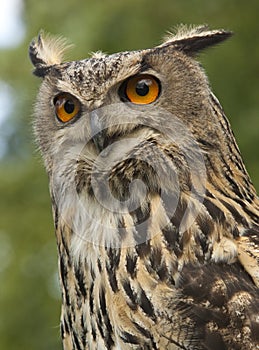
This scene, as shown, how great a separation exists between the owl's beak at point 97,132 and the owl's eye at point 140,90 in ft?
0.55

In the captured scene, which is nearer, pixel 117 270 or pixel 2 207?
pixel 117 270

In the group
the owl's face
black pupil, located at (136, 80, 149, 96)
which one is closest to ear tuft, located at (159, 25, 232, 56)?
the owl's face

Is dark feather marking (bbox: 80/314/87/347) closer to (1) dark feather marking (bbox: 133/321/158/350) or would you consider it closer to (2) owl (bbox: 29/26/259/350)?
(2) owl (bbox: 29/26/259/350)

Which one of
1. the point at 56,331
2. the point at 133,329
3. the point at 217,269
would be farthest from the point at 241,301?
the point at 56,331

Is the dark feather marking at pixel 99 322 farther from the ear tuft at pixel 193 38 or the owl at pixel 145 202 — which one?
the ear tuft at pixel 193 38

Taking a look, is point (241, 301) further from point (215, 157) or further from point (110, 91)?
point (110, 91)

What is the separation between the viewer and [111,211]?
2980 millimetres

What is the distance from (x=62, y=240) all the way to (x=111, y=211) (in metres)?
0.27

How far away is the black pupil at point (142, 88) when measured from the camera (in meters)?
3.00

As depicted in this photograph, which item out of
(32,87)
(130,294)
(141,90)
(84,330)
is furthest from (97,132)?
(32,87)

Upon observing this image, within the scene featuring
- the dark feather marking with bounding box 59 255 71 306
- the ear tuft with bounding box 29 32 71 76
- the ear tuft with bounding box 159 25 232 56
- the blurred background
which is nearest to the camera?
the dark feather marking with bounding box 59 255 71 306

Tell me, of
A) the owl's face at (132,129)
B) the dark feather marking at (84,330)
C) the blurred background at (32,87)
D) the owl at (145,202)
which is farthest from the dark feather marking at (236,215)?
the blurred background at (32,87)

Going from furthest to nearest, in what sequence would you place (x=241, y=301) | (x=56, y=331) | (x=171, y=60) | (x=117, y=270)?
(x=56, y=331)
(x=171, y=60)
(x=117, y=270)
(x=241, y=301)

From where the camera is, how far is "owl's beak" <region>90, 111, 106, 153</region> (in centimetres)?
289
